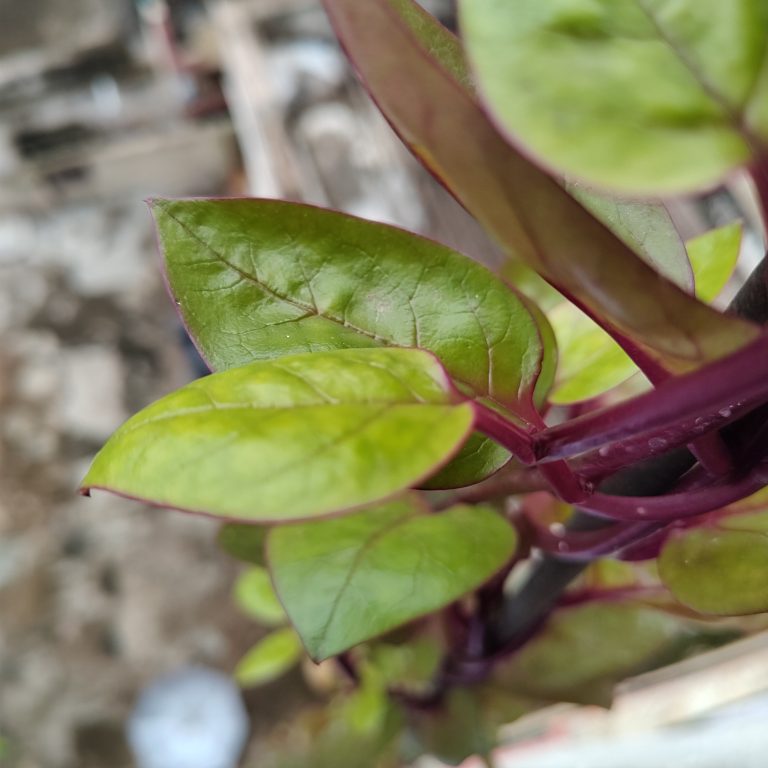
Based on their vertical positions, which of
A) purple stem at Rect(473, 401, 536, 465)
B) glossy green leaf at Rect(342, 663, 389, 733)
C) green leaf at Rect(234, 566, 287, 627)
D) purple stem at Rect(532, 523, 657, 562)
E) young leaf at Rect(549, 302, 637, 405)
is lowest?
glossy green leaf at Rect(342, 663, 389, 733)

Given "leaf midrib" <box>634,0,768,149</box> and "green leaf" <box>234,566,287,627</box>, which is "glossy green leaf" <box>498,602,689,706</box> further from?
"leaf midrib" <box>634,0,768,149</box>

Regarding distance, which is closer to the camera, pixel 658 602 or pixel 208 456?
pixel 208 456

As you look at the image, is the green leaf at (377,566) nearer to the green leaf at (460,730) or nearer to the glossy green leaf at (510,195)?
the glossy green leaf at (510,195)

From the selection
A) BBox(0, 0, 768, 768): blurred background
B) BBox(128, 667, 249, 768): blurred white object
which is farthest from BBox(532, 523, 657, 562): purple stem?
BBox(128, 667, 249, 768): blurred white object

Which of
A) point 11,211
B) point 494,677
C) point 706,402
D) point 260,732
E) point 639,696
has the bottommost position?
point 260,732

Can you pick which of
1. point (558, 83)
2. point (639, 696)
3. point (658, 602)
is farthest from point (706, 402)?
point (639, 696)

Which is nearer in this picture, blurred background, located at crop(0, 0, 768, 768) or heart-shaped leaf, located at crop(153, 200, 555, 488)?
heart-shaped leaf, located at crop(153, 200, 555, 488)

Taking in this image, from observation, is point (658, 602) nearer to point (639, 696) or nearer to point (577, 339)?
point (577, 339)
